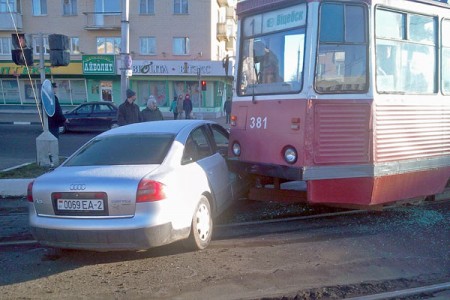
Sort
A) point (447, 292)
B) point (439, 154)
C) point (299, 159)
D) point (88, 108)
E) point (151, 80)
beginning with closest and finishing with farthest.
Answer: point (447, 292), point (299, 159), point (439, 154), point (88, 108), point (151, 80)

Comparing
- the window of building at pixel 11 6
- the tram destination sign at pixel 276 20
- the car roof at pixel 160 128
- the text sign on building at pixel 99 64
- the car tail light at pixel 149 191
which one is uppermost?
the window of building at pixel 11 6

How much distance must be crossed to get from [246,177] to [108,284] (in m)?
3.15

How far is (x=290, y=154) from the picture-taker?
6.32 meters

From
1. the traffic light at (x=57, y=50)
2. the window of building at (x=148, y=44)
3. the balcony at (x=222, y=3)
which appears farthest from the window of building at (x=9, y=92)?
the traffic light at (x=57, y=50)

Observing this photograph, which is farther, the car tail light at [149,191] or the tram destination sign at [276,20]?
the tram destination sign at [276,20]

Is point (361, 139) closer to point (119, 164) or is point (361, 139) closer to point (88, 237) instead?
point (119, 164)

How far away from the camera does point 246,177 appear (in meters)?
7.43

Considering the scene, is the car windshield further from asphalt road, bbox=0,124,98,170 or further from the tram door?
the tram door

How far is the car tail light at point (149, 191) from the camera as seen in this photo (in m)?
4.89

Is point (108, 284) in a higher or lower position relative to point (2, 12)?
lower

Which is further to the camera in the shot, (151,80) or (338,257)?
(151,80)

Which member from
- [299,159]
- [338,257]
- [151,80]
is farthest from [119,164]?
[151,80]

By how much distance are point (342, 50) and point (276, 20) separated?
1.06 m

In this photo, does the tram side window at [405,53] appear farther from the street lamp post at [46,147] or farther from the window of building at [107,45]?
the window of building at [107,45]
